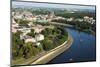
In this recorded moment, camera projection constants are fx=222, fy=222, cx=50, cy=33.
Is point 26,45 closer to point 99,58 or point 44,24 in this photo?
point 44,24

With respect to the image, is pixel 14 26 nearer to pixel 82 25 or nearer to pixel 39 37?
pixel 39 37

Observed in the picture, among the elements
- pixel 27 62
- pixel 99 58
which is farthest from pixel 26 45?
pixel 99 58

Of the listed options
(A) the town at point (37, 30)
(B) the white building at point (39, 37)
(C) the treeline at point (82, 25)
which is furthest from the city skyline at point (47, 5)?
(B) the white building at point (39, 37)

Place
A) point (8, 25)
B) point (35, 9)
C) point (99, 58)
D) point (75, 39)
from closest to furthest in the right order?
point (8, 25) < point (35, 9) < point (75, 39) < point (99, 58)

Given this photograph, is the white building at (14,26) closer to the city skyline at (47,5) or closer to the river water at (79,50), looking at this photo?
the city skyline at (47,5)

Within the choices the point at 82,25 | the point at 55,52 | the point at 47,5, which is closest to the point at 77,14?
the point at 82,25

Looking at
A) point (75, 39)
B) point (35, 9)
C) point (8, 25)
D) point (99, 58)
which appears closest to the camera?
point (8, 25)
